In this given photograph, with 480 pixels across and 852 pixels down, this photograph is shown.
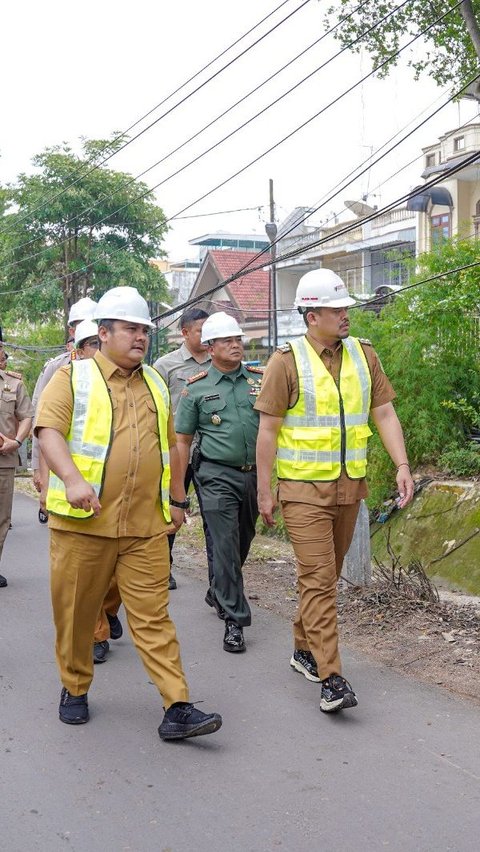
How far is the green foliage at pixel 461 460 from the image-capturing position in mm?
10430

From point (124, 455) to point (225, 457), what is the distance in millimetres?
1767

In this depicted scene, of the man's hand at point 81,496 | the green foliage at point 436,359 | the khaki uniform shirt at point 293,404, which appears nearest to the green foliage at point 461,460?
the green foliage at point 436,359

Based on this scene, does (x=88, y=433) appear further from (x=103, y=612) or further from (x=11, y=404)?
(x=11, y=404)

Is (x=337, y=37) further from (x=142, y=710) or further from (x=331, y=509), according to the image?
(x=142, y=710)

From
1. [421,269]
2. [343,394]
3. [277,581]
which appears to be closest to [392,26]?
[421,269]

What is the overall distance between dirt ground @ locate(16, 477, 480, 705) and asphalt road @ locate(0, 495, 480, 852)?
26 centimetres

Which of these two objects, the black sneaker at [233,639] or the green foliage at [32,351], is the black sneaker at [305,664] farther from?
the green foliage at [32,351]

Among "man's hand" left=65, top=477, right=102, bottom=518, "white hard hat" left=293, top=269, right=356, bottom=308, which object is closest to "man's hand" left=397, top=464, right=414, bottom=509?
"white hard hat" left=293, top=269, right=356, bottom=308

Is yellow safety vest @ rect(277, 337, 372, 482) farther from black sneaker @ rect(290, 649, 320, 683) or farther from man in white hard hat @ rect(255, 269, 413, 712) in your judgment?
black sneaker @ rect(290, 649, 320, 683)

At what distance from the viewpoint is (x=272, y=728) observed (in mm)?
4828

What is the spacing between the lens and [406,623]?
262 inches

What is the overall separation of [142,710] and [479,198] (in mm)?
26802

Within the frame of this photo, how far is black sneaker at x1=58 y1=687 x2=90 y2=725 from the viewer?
4.92m

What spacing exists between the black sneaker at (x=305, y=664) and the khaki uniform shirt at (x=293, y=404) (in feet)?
3.11
